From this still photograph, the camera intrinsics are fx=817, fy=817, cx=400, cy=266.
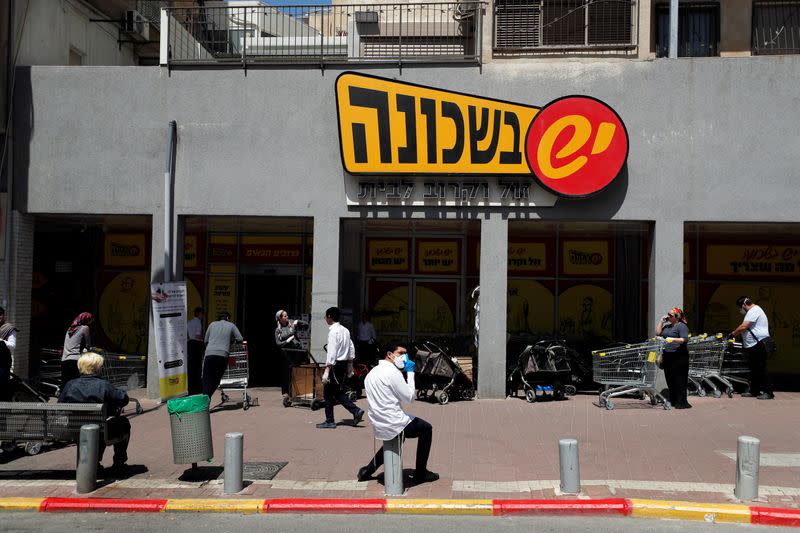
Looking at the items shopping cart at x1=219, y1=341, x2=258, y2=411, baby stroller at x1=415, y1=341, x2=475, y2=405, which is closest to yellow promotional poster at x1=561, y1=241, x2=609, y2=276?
baby stroller at x1=415, y1=341, x2=475, y2=405

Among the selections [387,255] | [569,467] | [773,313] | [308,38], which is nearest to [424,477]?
[569,467]

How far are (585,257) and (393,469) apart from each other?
1260 cm

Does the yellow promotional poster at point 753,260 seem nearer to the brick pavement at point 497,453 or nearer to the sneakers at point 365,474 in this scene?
the brick pavement at point 497,453

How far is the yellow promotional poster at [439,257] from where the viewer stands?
20469 mm

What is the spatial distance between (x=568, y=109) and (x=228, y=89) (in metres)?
6.38

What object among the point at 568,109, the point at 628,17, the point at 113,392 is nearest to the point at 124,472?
the point at 113,392

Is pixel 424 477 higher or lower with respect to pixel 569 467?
lower

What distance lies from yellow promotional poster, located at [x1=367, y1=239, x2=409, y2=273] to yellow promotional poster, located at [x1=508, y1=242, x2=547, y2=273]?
265 cm

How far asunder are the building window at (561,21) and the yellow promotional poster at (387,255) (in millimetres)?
6305

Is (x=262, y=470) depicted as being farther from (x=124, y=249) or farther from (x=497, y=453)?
(x=124, y=249)

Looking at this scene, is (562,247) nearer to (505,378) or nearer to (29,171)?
(505,378)

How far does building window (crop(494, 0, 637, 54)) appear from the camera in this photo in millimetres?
15992

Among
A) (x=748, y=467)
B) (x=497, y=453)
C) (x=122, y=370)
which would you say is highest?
(x=122, y=370)

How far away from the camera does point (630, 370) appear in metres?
14.3
